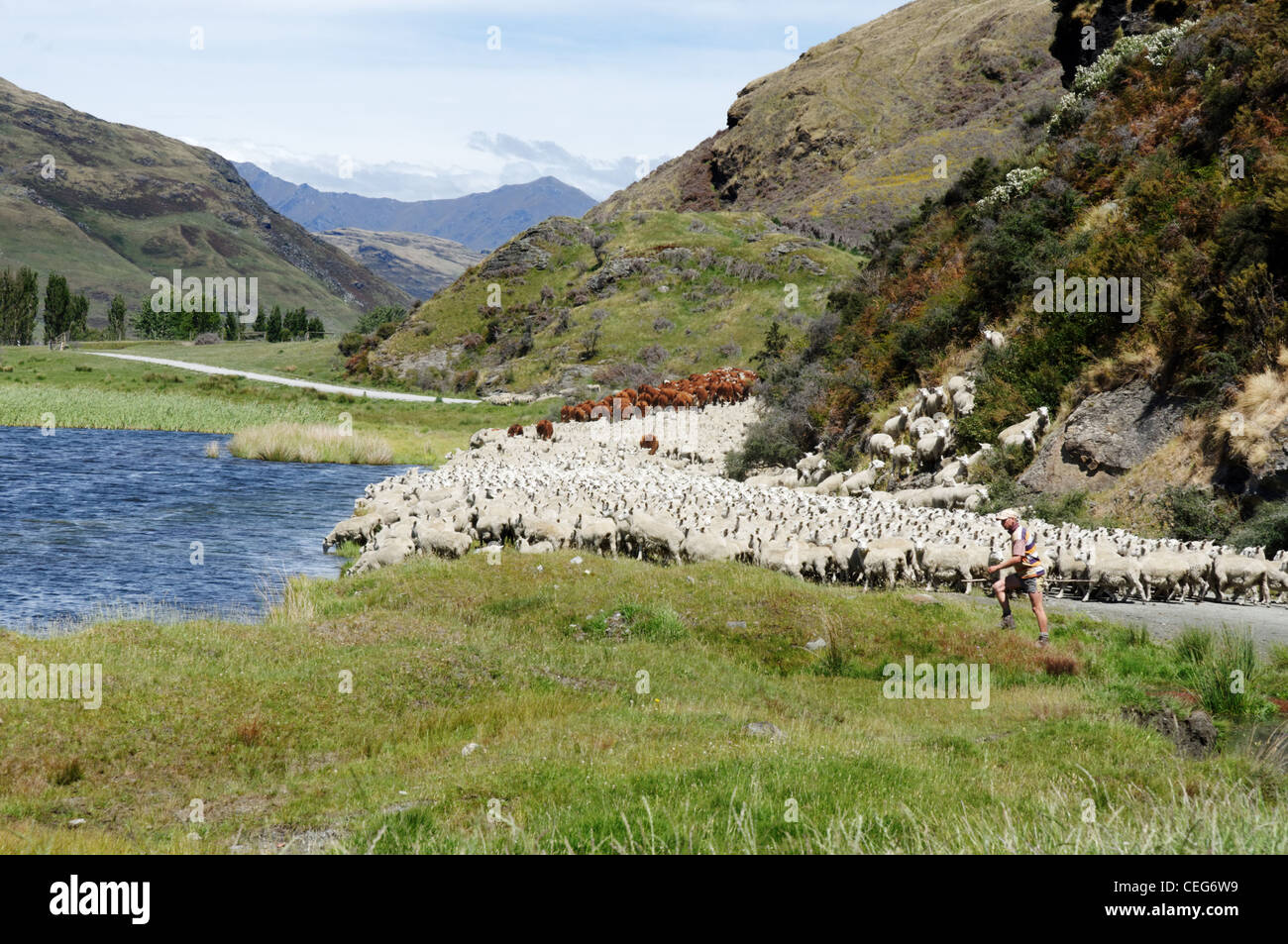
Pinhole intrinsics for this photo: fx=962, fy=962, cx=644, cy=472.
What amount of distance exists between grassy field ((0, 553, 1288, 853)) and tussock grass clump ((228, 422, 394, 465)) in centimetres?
3375

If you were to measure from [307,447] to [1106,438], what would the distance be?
41593 millimetres

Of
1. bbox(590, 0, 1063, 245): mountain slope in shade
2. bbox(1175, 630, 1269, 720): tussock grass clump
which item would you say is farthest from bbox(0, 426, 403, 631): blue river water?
bbox(590, 0, 1063, 245): mountain slope in shade

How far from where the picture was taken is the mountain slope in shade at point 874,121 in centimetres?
13225

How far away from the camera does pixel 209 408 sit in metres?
70.1

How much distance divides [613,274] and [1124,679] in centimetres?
9272

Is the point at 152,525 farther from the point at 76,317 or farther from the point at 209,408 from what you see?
the point at 76,317

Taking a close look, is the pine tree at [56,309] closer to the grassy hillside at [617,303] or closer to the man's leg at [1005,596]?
the grassy hillside at [617,303]

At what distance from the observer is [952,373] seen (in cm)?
3653

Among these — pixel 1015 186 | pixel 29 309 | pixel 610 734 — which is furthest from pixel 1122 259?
pixel 29 309

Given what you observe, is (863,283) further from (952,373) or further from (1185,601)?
(1185,601)

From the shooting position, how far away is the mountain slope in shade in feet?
434

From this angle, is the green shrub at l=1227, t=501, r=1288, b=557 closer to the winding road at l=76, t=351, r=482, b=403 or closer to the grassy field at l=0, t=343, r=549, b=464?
the grassy field at l=0, t=343, r=549, b=464

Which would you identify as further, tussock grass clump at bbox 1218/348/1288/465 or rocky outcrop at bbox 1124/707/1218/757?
tussock grass clump at bbox 1218/348/1288/465
